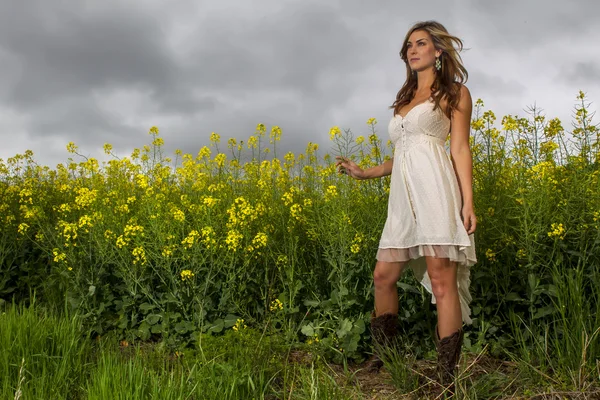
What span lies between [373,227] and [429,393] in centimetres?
117

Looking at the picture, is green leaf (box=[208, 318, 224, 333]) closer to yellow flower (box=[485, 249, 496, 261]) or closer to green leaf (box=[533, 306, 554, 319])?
yellow flower (box=[485, 249, 496, 261])

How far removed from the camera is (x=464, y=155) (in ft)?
9.06

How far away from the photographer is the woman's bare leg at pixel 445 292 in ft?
8.93

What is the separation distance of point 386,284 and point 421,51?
122 centimetres

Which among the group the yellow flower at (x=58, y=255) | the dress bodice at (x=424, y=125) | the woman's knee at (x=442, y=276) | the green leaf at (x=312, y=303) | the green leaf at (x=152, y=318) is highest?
the dress bodice at (x=424, y=125)

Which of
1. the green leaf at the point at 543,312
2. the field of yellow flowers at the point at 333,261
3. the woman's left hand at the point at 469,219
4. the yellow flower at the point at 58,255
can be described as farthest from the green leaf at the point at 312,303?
the yellow flower at the point at 58,255

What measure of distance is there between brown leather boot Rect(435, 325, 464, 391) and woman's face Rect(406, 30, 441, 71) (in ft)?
4.45

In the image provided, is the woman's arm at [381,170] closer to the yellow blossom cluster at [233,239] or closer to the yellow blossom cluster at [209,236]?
the yellow blossom cluster at [233,239]

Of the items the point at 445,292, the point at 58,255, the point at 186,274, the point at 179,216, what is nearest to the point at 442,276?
the point at 445,292

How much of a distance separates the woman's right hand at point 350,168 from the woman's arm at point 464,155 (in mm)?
668

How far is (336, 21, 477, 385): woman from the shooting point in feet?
8.93

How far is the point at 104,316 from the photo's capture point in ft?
13.7

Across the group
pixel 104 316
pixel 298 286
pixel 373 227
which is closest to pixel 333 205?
pixel 373 227

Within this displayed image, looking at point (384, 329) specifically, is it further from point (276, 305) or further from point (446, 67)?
point (446, 67)
